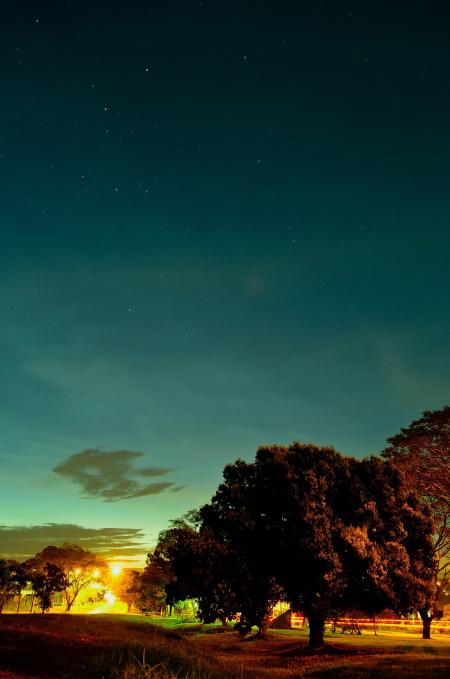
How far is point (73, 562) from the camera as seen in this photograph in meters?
87.5

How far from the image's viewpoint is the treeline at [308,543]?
26297 millimetres

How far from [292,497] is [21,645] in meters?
15.4

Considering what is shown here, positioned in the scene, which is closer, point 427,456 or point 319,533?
point 319,533

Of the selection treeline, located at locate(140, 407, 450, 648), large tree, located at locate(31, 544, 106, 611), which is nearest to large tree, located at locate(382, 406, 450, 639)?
treeline, located at locate(140, 407, 450, 648)

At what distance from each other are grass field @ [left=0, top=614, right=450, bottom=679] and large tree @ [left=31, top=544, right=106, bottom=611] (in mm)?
63942

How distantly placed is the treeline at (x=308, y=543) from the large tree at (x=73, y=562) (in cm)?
6572

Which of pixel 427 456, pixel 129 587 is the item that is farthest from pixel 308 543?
pixel 129 587

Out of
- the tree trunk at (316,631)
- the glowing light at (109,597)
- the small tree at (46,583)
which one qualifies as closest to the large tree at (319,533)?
the tree trunk at (316,631)

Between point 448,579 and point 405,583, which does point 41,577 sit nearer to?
point 448,579

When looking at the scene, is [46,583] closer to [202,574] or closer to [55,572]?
[55,572]

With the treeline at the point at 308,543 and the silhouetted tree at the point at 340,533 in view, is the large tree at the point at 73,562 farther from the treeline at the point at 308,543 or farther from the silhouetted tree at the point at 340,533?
the silhouetted tree at the point at 340,533

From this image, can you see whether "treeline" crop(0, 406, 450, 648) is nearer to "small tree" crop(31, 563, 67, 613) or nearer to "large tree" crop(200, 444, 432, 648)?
"large tree" crop(200, 444, 432, 648)

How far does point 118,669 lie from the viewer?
1272 cm

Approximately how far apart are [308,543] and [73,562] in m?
73.7
